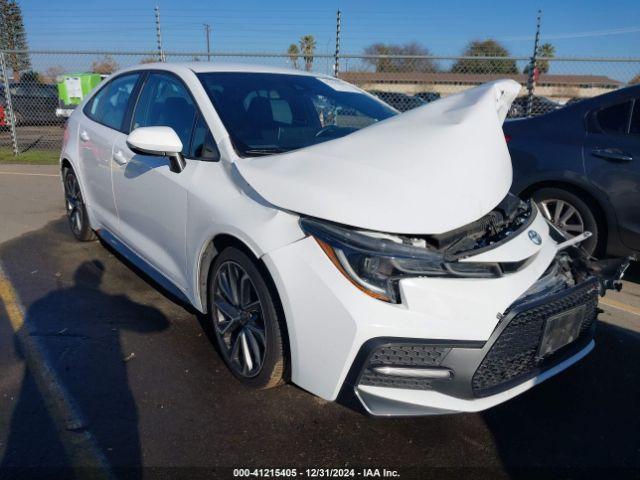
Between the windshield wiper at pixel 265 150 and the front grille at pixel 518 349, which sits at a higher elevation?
the windshield wiper at pixel 265 150

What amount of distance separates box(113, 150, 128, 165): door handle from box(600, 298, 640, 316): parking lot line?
12.2 feet

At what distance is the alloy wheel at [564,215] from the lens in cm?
438

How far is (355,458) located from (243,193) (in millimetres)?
1339

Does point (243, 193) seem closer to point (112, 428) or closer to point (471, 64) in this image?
point (112, 428)

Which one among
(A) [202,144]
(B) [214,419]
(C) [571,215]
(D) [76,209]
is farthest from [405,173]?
(D) [76,209]

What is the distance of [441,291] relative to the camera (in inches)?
81.4

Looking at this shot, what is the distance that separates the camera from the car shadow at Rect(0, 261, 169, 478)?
2260 millimetres

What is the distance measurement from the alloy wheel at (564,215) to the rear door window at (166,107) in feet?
9.97

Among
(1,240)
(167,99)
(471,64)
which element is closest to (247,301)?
(167,99)

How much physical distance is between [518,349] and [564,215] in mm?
2671

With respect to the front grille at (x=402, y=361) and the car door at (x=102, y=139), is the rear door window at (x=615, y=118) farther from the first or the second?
the car door at (x=102, y=139)

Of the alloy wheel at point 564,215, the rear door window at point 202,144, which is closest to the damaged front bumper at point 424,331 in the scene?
the rear door window at point 202,144

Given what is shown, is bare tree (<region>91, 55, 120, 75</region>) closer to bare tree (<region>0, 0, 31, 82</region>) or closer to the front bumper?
bare tree (<region>0, 0, 31, 82</region>)

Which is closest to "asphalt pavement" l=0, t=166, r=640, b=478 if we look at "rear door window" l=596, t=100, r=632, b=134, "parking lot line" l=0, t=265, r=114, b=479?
"parking lot line" l=0, t=265, r=114, b=479
